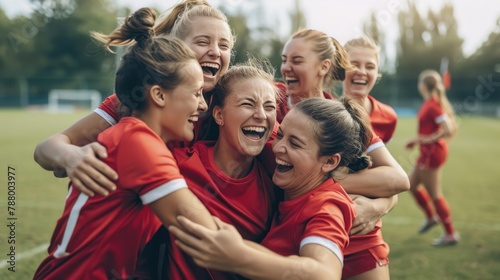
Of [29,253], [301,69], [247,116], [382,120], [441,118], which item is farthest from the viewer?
[441,118]

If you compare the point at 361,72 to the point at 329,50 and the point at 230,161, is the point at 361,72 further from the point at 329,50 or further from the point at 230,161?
the point at 230,161

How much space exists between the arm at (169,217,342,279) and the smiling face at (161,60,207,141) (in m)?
0.49

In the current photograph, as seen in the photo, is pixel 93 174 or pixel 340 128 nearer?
pixel 93 174

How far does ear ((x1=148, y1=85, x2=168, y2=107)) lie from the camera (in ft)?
8.59

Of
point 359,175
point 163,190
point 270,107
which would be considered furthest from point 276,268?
point 359,175

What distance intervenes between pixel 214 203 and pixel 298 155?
1.55ft

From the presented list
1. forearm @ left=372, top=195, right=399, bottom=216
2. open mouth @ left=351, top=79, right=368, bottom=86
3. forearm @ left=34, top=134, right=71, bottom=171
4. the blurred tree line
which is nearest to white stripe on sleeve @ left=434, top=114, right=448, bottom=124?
open mouth @ left=351, top=79, right=368, bottom=86

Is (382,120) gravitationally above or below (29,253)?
above

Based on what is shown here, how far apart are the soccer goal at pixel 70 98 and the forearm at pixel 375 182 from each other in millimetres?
40795

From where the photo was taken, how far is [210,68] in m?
3.36

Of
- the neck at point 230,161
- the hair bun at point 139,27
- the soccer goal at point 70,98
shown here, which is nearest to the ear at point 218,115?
the neck at point 230,161

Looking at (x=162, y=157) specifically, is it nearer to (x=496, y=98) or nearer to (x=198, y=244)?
(x=198, y=244)

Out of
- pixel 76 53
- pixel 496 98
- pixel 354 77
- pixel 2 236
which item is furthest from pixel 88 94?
pixel 354 77

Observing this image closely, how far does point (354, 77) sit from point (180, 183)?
2.40 meters
